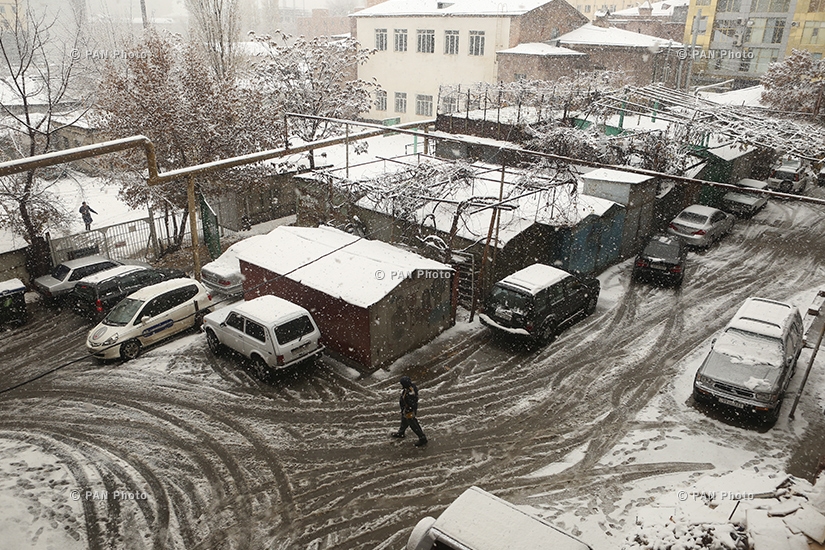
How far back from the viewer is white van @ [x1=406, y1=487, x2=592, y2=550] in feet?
20.3

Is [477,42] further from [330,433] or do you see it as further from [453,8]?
[330,433]

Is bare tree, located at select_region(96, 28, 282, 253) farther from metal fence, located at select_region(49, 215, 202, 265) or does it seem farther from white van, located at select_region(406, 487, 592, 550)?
white van, located at select_region(406, 487, 592, 550)

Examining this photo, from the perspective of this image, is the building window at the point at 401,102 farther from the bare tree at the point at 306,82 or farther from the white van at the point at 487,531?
the white van at the point at 487,531

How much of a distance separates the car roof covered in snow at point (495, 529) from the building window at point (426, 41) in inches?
1606

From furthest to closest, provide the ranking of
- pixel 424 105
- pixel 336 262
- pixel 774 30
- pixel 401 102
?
pixel 774 30, pixel 401 102, pixel 424 105, pixel 336 262

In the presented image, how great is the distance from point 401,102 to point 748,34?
31928 mm

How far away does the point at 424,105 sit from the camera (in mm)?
44062

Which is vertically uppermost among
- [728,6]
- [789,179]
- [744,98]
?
[728,6]

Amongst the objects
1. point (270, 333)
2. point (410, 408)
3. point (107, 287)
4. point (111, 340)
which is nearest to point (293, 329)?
point (270, 333)

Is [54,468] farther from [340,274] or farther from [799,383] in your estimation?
[799,383]

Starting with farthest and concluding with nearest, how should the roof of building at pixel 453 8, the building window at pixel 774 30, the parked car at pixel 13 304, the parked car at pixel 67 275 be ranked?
the building window at pixel 774 30, the roof of building at pixel 453 8, the parked car at pixel 67 275, the parked car at pixel 13 304

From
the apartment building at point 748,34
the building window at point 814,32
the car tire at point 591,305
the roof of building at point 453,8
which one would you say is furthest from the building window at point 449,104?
the building window at point 814,32

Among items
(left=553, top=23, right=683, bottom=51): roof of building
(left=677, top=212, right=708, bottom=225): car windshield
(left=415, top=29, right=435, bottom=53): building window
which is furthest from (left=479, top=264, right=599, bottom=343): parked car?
(left=415, top=29, right=435, bottom=53): building window

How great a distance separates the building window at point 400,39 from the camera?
142 feet
